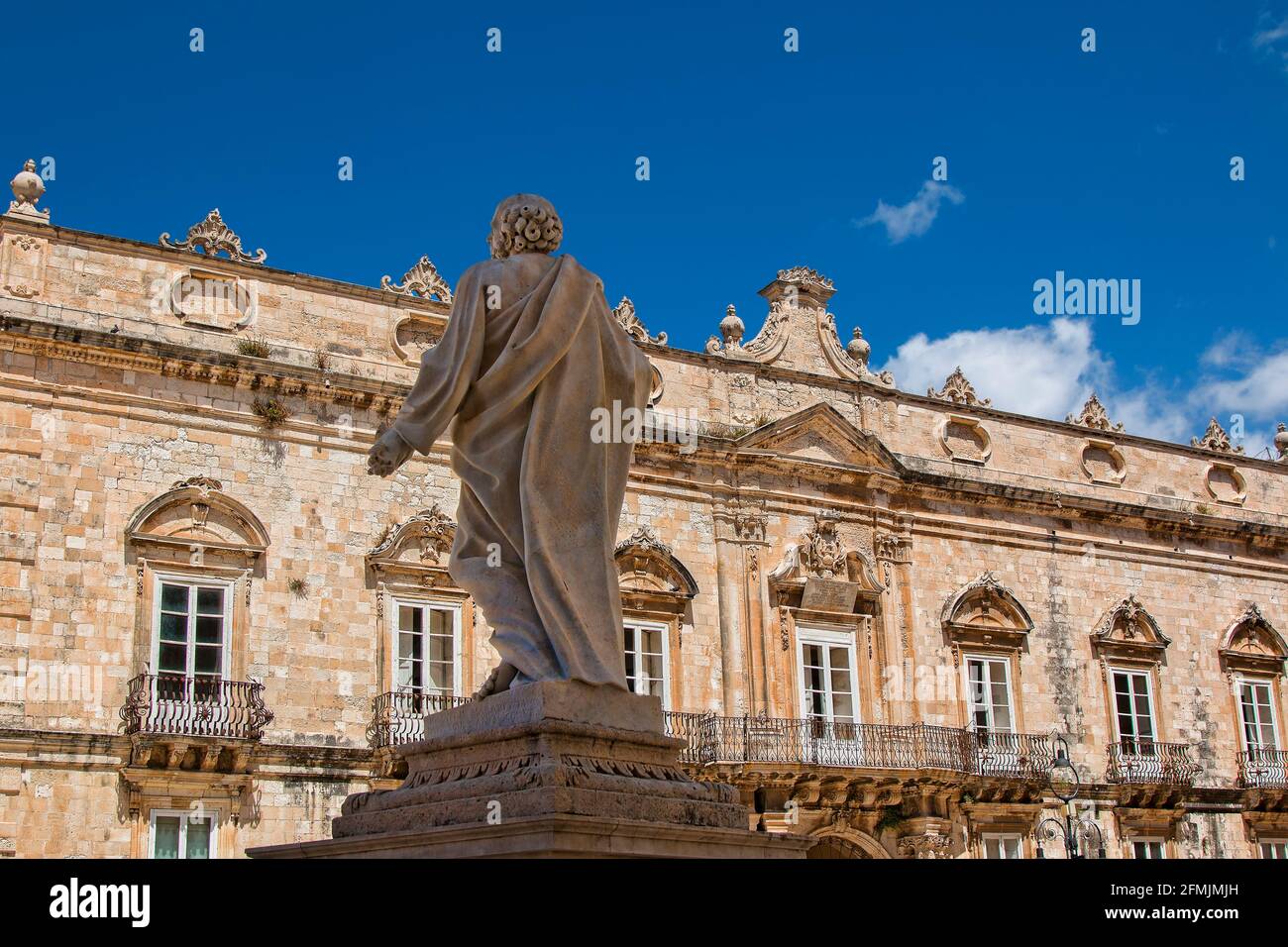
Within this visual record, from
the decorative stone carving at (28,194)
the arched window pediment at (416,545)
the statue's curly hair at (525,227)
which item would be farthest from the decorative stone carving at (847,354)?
the statue's curly hair at (525,227)

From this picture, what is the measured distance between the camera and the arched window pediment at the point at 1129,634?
22328mm

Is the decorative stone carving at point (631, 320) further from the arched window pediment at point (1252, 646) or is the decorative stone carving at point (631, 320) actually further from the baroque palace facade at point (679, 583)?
the arched window pediment at point (1252, 646)

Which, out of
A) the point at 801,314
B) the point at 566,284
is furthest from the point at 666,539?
the point at 566,284

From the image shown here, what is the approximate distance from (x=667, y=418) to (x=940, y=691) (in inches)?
200

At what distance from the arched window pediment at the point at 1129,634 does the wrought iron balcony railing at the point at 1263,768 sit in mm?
2052

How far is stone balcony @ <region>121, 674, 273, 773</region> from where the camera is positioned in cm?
1521

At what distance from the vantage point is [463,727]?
188 inches

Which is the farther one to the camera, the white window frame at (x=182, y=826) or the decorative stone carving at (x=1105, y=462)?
the decorative stone carving at (x=1105, y=462)

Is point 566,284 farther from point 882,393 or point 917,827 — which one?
point 882,393

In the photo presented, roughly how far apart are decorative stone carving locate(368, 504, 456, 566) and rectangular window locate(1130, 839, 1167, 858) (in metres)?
10.5

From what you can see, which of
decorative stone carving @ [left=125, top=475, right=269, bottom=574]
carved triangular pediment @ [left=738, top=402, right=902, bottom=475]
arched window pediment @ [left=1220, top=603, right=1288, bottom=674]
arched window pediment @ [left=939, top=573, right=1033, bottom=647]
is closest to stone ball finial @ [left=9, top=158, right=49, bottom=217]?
decorative stone carving @ [left=125, top=475, right=269, bottom=574]

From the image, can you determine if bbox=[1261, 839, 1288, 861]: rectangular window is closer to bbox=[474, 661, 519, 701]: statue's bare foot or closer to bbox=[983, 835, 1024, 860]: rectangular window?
bbox=[983, 835, 1024, 860]: rectangular window

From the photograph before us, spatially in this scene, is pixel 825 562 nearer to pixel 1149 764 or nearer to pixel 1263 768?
pixel 1149 764
